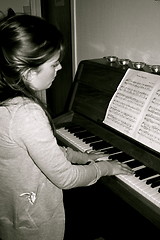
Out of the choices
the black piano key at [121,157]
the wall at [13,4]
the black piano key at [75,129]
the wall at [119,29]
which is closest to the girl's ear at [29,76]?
the black piano key at [121,157]

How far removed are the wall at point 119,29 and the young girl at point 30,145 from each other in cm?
114

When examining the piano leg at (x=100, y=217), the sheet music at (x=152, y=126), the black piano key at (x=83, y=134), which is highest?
the sheet music at (x=152, y=126)

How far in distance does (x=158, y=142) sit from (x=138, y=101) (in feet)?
0.94

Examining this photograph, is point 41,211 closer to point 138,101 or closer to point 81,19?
point 138,101

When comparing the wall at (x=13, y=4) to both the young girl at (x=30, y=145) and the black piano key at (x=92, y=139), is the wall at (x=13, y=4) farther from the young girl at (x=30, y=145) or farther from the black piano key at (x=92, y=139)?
the young girl at (x=30, y=145)

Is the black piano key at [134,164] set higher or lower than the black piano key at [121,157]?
higher

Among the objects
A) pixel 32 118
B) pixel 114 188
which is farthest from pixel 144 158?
pixel 32 118

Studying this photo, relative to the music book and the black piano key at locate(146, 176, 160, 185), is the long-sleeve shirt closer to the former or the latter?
the black piano key at locate(146, 176, 160, 185)

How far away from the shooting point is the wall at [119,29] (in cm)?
200

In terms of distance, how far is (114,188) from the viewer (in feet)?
4.28

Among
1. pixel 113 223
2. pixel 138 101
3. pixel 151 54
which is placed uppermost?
pixel 151 54

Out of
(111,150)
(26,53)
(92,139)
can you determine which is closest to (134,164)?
(111,150)

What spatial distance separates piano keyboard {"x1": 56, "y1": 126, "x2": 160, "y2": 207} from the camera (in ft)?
3.94

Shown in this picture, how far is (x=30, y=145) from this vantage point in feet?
3.20
